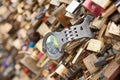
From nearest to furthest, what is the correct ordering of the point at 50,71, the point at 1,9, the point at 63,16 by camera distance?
the point at 63,16
the point at 50,71
the point at 1,9

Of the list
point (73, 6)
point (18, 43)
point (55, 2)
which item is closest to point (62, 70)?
point (73, 6)

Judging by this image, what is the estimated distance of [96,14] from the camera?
279 centimetres

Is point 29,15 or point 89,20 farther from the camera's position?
point 29,15

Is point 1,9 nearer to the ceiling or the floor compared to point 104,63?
nearer to the ceiling

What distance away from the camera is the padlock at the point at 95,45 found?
8.83ft

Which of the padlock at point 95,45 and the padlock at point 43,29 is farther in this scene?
the padlock at point 43,29

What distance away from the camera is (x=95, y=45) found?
2699 millimetres

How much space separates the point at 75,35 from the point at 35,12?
1071mm

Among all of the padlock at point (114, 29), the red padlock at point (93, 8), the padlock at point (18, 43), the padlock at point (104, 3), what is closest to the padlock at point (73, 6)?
the red padlock at point (93, 8)

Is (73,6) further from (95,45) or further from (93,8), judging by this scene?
(95,45)

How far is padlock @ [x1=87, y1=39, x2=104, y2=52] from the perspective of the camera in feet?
8.83

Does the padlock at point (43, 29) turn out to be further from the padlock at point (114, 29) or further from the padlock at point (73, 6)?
the padlock at point (114, 29)

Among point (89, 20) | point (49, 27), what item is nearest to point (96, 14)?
point (89, 20)

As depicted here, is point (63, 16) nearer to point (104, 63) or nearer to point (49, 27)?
point (49, 27)
